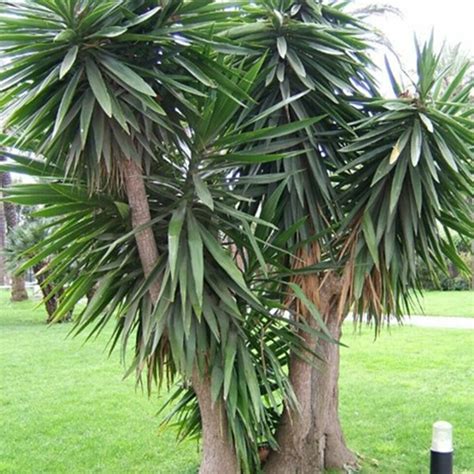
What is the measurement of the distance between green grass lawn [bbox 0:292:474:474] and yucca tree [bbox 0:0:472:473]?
1.28 m

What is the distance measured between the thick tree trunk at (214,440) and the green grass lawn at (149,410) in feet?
3.62

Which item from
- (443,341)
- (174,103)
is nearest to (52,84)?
(174,103)

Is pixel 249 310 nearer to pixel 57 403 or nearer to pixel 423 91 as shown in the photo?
pixel 423 91

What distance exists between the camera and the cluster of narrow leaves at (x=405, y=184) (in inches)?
116

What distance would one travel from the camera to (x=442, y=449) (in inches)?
122

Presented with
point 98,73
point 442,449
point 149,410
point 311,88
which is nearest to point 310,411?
point 442,449

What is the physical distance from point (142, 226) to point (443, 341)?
7.99 m

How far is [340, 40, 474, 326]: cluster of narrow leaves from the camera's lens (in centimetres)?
296

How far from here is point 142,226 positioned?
2750 millimetres

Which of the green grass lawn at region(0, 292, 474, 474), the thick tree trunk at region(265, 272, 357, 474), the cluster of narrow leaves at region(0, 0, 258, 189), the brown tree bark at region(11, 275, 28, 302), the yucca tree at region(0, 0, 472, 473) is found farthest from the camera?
the brown tree bark at region(11, 275, 28, 302)

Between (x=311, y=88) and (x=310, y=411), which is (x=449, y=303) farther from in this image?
(x=311, y=88)

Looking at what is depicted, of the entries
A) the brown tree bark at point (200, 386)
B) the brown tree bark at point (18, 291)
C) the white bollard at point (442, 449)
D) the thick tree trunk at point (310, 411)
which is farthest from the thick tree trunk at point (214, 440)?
the brown tree bark at point (18, 291)

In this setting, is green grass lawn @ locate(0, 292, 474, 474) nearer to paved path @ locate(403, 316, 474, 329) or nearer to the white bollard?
the white bollard

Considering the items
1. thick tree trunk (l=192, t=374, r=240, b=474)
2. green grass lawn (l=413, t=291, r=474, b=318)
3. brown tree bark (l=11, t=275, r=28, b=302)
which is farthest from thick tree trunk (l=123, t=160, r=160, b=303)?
brown tree bark (l=11, t=275, r=28, b=302)
